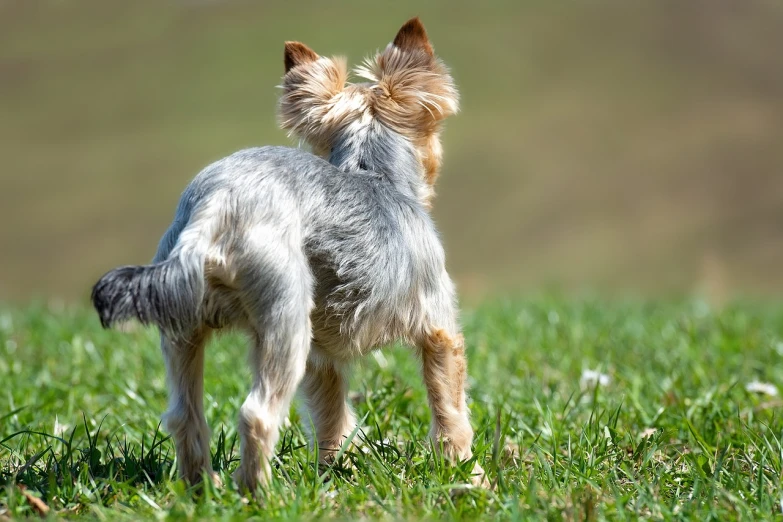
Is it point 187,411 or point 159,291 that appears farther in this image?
point 187,411

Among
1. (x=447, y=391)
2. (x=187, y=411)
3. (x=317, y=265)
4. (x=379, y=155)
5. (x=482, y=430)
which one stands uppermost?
(x=379, y=155)

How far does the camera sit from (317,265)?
3.25 meters

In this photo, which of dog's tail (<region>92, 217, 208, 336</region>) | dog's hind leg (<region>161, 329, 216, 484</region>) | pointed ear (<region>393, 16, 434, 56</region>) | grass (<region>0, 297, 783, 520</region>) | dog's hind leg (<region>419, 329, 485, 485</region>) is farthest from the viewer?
pointed ear (<region>393, 16, 434, 56</region>)

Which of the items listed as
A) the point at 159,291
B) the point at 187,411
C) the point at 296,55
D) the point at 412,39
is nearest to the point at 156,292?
the point at 159,291

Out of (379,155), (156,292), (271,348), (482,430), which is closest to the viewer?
(156,292)

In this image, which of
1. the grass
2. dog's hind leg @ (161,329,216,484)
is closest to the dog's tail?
→ dog's hind leg @ (161,329,216,484)

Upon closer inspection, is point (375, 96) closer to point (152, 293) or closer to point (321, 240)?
point (321, 240)

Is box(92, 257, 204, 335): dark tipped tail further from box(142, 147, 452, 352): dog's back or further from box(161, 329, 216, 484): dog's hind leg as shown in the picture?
box(161, 329, 216, 484): dog's hind leg

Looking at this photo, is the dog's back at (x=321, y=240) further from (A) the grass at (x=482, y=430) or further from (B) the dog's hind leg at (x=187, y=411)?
(A) the grass at (x=482, y=430)

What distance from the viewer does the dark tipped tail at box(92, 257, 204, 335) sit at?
2814mm

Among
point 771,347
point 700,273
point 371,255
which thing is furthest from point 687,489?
point 700,273

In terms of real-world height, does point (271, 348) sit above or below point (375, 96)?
below

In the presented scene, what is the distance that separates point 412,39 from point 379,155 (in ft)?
2.28

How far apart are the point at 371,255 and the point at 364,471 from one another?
3.02ft
